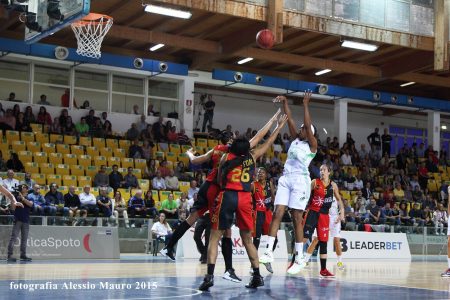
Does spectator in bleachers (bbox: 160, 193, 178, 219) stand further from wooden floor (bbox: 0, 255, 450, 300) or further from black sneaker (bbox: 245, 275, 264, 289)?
black sneaker (bbox: 245, 275, 264, 289)

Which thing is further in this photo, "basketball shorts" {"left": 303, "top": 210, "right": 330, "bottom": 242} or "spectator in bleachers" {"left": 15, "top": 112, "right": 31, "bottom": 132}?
"spectator in bleachers" {"left": 15, "top": 112, "right": 31, "bottom": 132}

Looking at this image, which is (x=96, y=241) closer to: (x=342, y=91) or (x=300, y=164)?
(x=300, y=164)

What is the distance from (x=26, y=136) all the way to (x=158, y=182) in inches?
194

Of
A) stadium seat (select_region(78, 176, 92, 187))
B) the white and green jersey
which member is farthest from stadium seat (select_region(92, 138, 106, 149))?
the white and green jersey

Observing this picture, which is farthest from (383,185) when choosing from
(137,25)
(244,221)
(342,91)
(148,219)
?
(244,221)

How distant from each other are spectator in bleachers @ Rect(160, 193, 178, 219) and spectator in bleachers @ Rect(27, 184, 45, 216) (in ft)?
12.1

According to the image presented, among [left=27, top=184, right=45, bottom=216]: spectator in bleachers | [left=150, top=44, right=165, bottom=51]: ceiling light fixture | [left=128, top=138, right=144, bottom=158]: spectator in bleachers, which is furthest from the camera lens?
[left=150, top=44, right=165, bottom=51]: ceiling light fixture

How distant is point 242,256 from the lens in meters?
20.3

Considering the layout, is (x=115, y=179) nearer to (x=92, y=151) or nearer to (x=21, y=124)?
(x=92, y=151)

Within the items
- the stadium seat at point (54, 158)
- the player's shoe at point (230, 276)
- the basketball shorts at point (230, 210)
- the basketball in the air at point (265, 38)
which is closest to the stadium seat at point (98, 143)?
the stadium seat at point (54, 158)

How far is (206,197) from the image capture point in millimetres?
10586

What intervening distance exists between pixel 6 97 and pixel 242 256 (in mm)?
13421

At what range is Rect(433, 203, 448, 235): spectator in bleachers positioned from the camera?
25.4m

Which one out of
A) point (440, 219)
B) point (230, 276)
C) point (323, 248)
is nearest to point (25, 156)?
point (323, 248)
